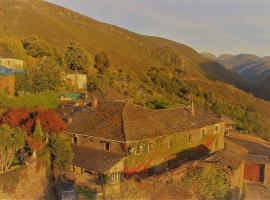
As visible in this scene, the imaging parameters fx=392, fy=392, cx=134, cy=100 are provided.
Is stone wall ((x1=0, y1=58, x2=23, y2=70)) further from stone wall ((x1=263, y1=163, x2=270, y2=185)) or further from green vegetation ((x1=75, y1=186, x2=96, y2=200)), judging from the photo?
stone wall ((x1=263, y1=163, x2=270, y2=185))

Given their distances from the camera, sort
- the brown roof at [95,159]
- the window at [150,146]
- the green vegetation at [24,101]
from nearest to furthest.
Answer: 1. the brown roof at [95,159]
2. the window at [150,146]
3. the green vegetation at [24,101]

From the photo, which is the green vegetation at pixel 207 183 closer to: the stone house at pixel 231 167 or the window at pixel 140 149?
the stone house at pixel 231 167

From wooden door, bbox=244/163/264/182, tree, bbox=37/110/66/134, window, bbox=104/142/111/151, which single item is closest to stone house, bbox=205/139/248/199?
wooden door, bbox=244/163/264/182

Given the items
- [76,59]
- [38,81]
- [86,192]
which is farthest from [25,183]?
[76,59]

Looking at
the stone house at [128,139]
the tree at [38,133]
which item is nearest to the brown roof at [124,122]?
the stone house at [128,139]

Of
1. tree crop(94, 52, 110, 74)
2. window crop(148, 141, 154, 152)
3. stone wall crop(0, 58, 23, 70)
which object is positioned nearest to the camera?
window crop(148, 141, 154, 152)

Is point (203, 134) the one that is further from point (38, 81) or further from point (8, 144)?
point (38, 81)

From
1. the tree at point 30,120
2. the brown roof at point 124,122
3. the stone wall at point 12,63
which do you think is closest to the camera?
the tree at point 30,120
